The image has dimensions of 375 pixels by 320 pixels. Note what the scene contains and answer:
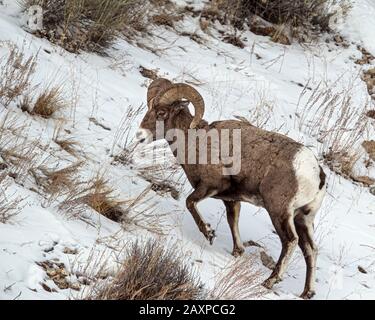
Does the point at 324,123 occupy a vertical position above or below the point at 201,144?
below

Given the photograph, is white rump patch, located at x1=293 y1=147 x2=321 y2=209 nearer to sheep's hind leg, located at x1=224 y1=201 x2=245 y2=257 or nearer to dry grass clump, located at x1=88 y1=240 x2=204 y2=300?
sheep's hind leg, located at x1=224 y1=201 x2=245 y2=257

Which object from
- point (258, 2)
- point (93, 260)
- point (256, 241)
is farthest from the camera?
point (258, 2)

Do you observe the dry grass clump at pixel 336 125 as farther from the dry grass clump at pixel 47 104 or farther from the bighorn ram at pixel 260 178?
the dry grass clump at pixel 47 104

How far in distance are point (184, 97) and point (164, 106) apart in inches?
8.9

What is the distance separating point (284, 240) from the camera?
20.3ft

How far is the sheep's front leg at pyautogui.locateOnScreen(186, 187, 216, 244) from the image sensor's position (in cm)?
663

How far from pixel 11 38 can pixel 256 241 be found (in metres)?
3.88

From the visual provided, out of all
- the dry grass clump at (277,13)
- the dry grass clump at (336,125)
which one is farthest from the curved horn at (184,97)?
the dry grass clump at (277,13)

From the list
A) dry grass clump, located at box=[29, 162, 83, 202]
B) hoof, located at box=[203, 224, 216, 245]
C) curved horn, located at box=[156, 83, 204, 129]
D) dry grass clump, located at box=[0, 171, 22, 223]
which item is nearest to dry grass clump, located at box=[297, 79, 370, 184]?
hoof, located at box=[203, 224, 216, 245]

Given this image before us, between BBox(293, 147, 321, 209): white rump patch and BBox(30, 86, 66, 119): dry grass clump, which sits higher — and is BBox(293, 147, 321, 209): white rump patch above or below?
above

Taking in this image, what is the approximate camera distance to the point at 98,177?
6.68 metres

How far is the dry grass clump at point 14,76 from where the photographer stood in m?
7.54

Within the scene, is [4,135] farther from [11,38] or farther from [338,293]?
[338,293]

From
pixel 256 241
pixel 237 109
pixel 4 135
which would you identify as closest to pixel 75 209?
pixel 4 135
